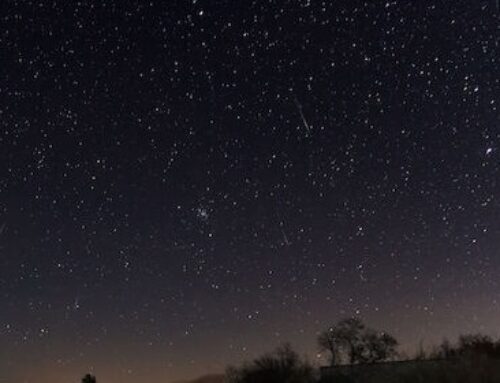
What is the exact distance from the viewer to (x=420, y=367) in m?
32.0

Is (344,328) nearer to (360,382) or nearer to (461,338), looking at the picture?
(461,338)

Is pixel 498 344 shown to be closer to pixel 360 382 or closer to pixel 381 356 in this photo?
pixel 360 382

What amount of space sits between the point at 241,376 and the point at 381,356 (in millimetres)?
27854

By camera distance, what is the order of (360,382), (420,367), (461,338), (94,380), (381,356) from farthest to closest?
(381,356) < (461,338) < (94,380) < (360,382) < (420,367)

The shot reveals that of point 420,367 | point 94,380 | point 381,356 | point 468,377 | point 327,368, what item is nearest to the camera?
point 468,377

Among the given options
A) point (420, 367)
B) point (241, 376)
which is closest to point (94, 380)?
point (241, 376)

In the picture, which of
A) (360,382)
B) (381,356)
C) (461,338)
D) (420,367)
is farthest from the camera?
(381,356)

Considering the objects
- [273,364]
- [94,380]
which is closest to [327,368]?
[273,364]

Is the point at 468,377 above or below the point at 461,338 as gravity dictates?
below

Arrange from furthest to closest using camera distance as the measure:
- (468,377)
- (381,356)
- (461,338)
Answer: (381,356), (461,338), (468,377)

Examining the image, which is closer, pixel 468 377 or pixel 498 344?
pixel 468 377

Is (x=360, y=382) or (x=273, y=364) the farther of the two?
(x=273, y=364)

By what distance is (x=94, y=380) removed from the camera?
44750mm

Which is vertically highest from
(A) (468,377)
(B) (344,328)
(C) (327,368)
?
(B) (344,328)
